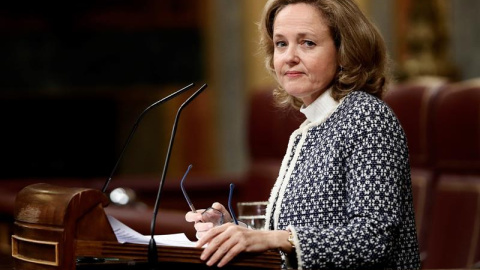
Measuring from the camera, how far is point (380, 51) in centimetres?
200

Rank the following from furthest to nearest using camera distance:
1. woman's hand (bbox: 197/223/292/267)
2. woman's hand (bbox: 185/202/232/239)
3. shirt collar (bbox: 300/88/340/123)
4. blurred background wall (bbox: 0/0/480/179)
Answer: blurred background wall (bbox: 0/0/480/179) → shirt collar (bbox: 300/88/340/123) → woman's hand (bbox: 185/202/232/239) → woman's hand (bbox: 197/223/292/267)

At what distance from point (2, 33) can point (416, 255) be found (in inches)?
220

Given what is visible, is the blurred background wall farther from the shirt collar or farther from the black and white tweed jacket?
the black and white tweed jacket

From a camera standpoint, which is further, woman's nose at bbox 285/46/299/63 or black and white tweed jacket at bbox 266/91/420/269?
woman's nose at bbox 285/46/299/63

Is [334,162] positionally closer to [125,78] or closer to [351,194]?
[351,194]

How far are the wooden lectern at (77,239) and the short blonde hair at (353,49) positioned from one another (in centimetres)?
51

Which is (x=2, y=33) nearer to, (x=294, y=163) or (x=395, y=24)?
(x=395, y=24)

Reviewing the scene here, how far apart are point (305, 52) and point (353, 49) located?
10 cm

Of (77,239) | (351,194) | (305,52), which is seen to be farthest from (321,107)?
(77,239)

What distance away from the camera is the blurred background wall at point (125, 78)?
696cm

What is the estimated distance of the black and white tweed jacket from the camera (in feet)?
5.53

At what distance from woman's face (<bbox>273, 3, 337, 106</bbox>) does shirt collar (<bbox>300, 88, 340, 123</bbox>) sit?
0.8 inches

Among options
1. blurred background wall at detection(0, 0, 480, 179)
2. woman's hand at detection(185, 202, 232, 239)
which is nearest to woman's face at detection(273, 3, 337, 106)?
woman's hand at detection(185, 202, 232, 239)

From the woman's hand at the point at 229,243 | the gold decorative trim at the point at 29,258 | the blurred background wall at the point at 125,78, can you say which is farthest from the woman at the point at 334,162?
the blurred background wall at the point at 125,78
